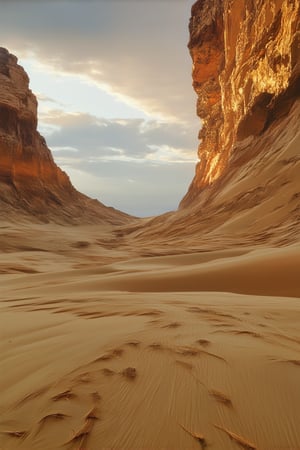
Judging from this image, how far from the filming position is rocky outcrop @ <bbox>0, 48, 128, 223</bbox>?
22.6 metres

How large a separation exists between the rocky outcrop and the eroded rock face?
9.12 meters

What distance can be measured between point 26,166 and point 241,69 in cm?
1568

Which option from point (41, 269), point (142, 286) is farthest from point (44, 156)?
point (142, 286)

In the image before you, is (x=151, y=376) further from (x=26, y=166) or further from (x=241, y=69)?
(x=26, y=166)

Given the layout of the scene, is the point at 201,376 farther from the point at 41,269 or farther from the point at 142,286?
the point at 41,269

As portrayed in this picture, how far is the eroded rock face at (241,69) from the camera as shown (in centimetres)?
1214

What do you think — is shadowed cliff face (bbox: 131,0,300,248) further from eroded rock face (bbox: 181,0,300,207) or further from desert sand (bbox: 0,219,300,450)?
desert sand (bbox: 0,219,300,450)

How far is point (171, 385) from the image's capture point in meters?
1.04

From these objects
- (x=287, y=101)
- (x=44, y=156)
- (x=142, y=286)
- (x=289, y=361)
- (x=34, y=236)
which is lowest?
(x=289, y=361)

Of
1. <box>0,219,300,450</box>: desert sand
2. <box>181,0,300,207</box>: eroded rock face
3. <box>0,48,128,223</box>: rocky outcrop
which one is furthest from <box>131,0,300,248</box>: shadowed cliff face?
<box>0,48,128,223</box>: rocky outcrop

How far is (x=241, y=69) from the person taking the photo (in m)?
16.2

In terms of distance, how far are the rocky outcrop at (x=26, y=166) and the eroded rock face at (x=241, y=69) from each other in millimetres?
9116

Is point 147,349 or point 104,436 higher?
point 147,349

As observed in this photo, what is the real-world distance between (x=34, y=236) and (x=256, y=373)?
9526 mm
